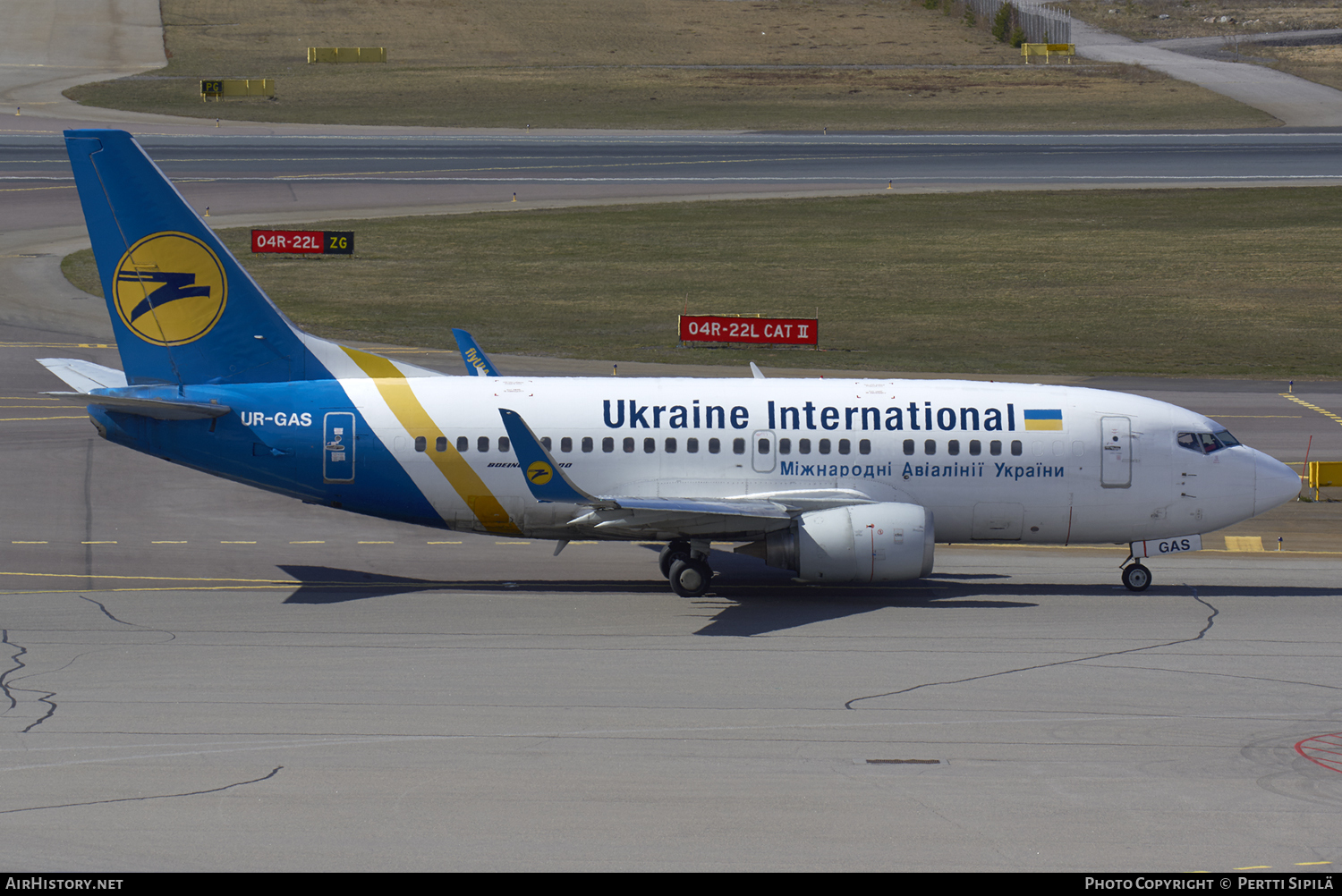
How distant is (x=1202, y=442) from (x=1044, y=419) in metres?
3.49

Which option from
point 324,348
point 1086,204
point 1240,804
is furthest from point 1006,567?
point 1086,204

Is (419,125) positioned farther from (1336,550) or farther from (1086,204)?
(1336,550)

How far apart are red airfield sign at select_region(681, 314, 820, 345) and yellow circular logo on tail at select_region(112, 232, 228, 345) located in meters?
26.6

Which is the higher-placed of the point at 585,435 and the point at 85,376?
Answer: the point at 85,376

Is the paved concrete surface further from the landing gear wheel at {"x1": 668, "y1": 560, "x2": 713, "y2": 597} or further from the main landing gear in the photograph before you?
the landing gear wheel at {"x1": 668, "y1": 560, "x2": 713, "y2": 597}

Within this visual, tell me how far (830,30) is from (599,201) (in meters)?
78.5

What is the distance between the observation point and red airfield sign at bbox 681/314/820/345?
Result: 54.2 metres

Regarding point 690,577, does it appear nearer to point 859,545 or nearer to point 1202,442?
point 859,545

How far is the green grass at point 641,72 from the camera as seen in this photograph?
114 metres

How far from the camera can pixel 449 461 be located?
28719 millimetres

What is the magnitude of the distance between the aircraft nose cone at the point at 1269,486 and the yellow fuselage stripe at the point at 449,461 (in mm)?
15720

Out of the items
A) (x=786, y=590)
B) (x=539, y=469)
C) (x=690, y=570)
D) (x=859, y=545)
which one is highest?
(x=539, y=469)

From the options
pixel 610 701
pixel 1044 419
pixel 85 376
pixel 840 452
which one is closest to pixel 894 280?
pixel 1044 419

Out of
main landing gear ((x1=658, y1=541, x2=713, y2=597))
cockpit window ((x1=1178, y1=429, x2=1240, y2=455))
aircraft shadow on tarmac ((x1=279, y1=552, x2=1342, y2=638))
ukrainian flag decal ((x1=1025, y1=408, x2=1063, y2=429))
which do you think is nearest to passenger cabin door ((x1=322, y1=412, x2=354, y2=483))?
aircraft shadow on tarmac ((x1=279, y1=552, x2=1342, y2=638))
